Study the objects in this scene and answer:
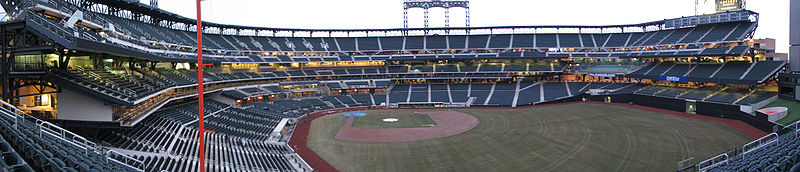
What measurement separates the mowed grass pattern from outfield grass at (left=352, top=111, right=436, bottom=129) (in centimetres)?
441

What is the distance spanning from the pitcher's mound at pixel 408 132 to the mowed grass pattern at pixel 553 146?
1.32 m

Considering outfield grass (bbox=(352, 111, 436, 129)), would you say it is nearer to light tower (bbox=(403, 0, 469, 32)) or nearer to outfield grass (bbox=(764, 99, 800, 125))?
outfield grass (bbox=(764, 99, 800, 125))

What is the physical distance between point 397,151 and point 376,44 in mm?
50595

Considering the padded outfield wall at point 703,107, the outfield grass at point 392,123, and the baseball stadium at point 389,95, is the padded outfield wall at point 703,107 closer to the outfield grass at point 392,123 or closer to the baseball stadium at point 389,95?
the baseball stadium at point 389,95

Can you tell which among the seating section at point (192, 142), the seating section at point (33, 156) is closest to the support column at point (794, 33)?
the seating section at point (192, 142)

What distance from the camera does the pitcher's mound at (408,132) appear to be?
33.2 meters

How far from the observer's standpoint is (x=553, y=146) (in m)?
27.3

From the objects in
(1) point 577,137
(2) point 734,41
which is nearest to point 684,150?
(1) point 577,137

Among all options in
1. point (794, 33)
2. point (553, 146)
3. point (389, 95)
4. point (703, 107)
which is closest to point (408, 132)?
point (553, 146)

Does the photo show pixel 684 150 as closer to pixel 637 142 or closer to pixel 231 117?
pixel 637 142

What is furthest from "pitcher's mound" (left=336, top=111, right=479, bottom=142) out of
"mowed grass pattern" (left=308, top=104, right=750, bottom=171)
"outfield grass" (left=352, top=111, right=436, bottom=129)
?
"mowed grass pattern" (left=308, top=104, right=750, bottom=171)

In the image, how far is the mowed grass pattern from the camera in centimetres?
2319

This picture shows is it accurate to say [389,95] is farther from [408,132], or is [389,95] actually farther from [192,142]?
[192,142]

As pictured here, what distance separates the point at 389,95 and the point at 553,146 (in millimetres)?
38802
